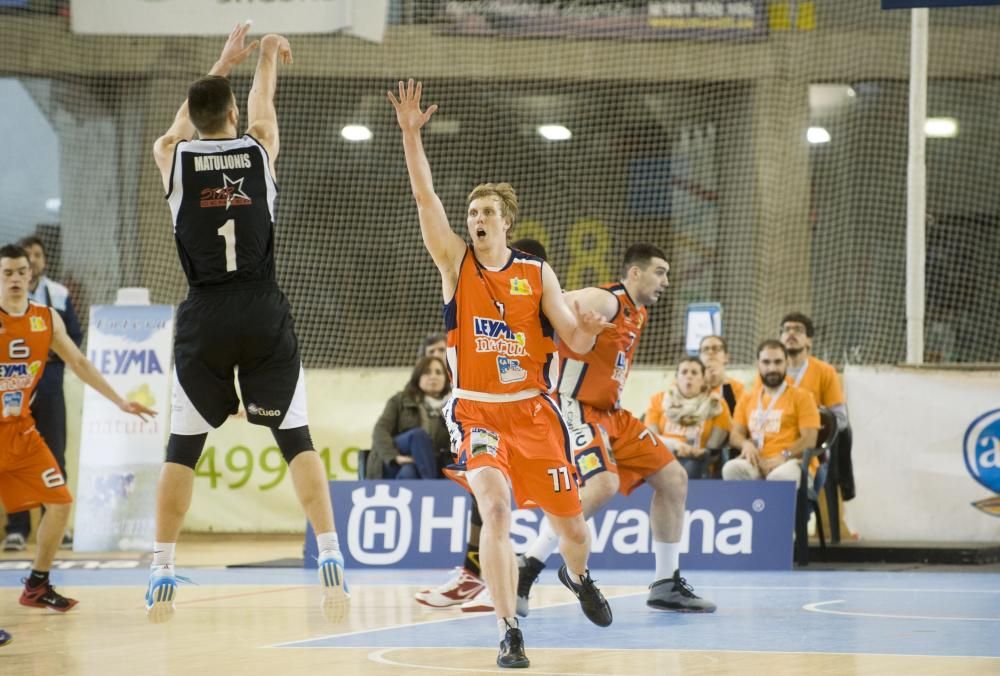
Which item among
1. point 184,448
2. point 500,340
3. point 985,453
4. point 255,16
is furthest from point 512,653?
point 255,16

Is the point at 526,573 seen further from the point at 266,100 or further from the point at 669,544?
the point at 266,100

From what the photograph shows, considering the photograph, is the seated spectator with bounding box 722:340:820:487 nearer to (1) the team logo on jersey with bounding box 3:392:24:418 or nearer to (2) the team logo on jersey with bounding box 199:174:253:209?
(1) the team logo on jersey with bounding box 3:392:24:418

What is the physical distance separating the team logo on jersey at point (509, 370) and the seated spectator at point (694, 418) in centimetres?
496

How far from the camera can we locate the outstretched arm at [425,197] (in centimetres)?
577

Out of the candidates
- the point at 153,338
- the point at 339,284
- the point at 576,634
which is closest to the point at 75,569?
the point at 153,338

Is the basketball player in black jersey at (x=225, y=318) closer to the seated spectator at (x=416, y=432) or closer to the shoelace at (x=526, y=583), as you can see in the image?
the shoelace at (x=526, y=583)

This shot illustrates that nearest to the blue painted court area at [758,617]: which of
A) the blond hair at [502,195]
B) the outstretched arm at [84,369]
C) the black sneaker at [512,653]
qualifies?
the black sneaker at [512,653]

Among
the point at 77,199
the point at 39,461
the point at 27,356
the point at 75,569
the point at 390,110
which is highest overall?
the point at 390,110

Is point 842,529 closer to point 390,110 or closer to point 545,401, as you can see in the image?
point 545,401

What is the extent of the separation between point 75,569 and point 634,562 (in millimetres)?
4382

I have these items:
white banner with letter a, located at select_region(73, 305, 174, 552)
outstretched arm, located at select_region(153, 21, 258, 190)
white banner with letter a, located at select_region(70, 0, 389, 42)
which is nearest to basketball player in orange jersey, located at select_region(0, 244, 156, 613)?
outstretched arm, located at select_region(153, 21, 258, 190)

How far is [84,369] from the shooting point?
7762 millimetres

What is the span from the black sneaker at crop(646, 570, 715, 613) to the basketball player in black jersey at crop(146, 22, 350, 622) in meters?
2.68

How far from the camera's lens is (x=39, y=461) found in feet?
26.1
